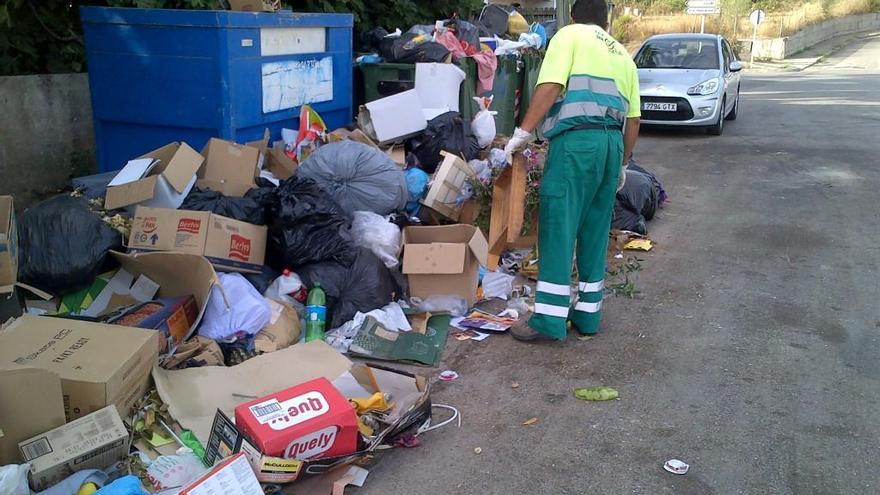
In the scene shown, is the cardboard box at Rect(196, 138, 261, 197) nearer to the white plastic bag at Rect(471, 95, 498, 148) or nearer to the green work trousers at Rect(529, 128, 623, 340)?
the green work trousers at Rect(529, 128, 623, 340)

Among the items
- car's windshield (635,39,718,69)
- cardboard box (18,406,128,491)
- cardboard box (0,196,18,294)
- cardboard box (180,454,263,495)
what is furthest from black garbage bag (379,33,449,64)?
car's windshield (635,39,718,69)

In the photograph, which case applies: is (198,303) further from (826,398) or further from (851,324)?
(851,324)

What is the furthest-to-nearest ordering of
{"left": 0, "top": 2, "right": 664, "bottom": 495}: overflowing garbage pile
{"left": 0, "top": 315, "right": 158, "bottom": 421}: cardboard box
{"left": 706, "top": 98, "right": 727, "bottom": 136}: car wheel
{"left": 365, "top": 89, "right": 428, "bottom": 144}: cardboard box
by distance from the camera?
{"left": 706, "top": 98, "right": 727, "bottom": 136}: car wheel < {"left": 365, "top": 89, "right": 428, "bottom": 144}: cardboard box < {"left": 0, "top": 315, "right": 158, "bottom": 421}: cardboard box < {"left": 0, "top": 2, "right": 664, "bottom": 495}: overflowing garbage pile

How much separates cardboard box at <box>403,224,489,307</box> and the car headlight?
25.0ft

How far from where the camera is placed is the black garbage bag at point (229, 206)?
4.25 meters

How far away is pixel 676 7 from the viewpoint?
35094mm

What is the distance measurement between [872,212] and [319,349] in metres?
5.78

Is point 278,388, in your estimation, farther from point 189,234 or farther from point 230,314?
point 189,234

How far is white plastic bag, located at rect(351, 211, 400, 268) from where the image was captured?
4.51 metres

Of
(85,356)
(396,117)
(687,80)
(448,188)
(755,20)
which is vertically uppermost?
(755,20)

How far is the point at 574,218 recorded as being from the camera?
3.99 metres

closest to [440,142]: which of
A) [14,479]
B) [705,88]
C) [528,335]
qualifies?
[528,335]

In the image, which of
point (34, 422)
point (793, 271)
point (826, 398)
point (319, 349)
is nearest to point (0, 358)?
point (34, 422)

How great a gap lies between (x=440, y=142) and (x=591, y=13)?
204 centimetres
